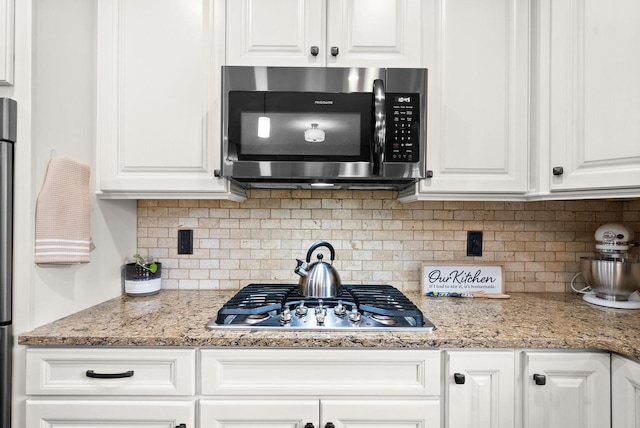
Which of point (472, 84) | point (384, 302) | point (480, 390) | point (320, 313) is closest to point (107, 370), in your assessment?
point (320, 313)

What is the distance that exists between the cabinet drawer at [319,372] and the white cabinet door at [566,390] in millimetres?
300

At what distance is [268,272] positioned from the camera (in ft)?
5.90

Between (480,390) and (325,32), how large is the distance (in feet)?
4.63

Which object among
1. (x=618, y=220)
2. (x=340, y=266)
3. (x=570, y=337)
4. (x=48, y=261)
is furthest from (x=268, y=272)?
(x=618, y=220)

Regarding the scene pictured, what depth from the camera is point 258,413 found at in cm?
114

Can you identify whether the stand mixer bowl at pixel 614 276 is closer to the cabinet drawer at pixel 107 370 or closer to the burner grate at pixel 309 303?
the burner grate at pixel 309 303

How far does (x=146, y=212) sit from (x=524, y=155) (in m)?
1.73

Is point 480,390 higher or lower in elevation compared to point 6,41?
lower

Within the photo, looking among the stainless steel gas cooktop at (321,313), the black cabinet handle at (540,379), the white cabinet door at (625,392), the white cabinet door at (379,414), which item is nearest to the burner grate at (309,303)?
the stainless steel gas cooktop at (321,313)

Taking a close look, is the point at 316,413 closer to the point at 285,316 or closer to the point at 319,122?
the point at 285,316

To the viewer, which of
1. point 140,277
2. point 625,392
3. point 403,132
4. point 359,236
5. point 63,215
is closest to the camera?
point 625,392

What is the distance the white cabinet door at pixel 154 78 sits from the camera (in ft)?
4.76

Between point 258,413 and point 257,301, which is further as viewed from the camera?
point 257,301

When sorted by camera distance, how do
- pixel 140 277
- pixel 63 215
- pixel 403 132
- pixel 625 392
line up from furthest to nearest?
pixel 140 277
pixel 403 132
pixel 63 215
pixel 625 392
